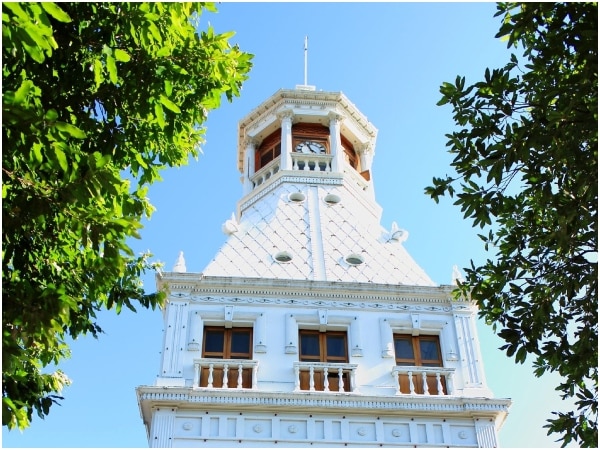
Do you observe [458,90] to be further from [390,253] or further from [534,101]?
[390,253]

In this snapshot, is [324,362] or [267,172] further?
[267,172]

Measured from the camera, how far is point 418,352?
20688 mm

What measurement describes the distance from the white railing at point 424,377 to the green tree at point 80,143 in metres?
9.53

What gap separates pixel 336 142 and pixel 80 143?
20.0 meters

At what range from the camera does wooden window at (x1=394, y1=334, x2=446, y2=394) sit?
780 inches

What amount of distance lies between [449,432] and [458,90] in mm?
9846

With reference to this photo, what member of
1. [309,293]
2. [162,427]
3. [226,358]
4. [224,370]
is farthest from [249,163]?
[162,427]

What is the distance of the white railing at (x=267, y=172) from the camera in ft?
95.6

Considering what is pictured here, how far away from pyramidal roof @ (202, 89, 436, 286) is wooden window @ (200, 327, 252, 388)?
1.91 metres

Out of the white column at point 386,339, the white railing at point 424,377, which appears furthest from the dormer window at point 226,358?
the white railing at point 424,377

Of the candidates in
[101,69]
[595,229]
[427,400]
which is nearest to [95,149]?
[101,69]

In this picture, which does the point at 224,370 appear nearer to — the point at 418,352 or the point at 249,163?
the point at 418,352

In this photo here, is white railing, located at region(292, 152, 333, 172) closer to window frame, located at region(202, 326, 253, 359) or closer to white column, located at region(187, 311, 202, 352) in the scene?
window frame, located at region(202, 326, 253, 359)

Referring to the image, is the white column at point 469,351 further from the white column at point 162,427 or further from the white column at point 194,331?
the white column at point 162,427
